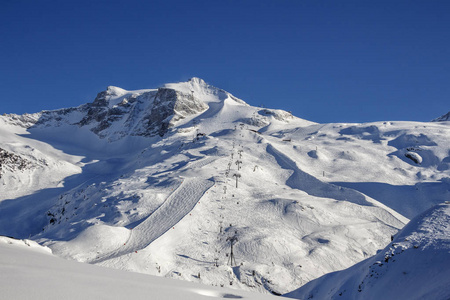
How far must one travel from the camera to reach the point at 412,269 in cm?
1703

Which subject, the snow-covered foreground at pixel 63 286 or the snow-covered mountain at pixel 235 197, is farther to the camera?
the snow-covered mountain at pixel 235 197

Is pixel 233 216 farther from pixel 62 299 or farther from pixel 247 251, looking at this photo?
pixel 62 299

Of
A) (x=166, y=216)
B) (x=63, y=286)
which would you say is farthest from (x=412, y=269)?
(x=166, y=216)

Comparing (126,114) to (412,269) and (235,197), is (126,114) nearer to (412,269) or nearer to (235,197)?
(235,197)

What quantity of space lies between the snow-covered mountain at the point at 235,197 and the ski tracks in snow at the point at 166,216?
0.15m

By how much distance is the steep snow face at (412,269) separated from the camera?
15038 mm

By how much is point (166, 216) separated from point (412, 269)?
Answer: 33450 mm

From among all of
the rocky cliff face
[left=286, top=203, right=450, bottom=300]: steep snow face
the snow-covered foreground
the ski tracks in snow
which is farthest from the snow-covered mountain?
the snow-covered foreground

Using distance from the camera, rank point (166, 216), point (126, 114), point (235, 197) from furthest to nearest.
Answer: point (126, 114) < point (235, 197) < point (166, 216)

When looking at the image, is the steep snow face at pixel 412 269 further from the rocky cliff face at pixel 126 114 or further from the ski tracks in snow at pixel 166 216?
the rocky cliff face at pixel 126 114

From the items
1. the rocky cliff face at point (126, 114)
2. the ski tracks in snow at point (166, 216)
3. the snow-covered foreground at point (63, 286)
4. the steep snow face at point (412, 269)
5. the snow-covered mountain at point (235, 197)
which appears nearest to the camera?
the snow-covered foreground at point (63, 286)

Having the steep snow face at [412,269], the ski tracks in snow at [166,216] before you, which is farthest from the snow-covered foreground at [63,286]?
the ski tracks in snow at [166,216]

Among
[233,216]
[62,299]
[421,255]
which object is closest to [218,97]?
[233,216]

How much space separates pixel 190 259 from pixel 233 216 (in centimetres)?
1169
